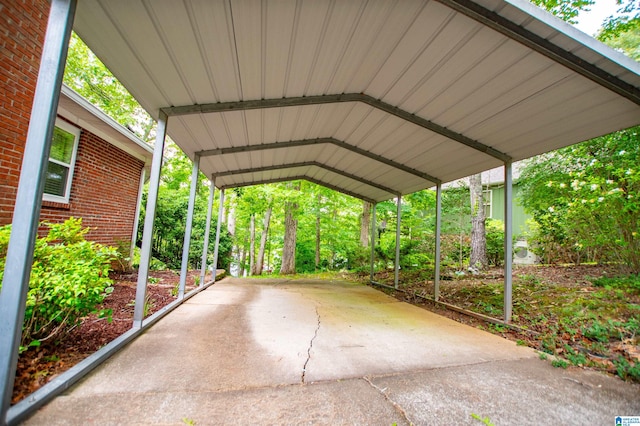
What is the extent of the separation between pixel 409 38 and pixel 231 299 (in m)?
4.99

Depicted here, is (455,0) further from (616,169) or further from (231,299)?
(231,299)

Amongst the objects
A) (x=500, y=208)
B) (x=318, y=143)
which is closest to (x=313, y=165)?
(x=318, y=143)

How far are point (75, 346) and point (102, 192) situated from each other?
14.8 ft

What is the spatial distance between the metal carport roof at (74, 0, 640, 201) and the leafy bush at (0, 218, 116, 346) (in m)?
1.85

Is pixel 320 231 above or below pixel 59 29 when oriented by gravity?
below

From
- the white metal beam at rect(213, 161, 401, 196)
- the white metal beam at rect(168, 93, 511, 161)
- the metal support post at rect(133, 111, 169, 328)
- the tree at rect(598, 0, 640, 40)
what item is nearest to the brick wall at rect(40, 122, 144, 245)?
the white metal beam at rect(213, 161, 401, 196)

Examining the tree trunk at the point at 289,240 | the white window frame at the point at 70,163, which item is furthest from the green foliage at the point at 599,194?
the white window frame at the point at 70,163

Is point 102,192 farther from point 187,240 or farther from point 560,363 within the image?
point 560,363

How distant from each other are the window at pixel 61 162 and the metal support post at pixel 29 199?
3.99 m

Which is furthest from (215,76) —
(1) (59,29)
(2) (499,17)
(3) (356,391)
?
(3) (356,391)

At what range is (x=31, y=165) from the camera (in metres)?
1.62

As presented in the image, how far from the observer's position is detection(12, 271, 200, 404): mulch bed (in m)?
1.84

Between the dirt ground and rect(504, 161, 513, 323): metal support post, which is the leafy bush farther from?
rect(504, 161, 513, 323): metal support post

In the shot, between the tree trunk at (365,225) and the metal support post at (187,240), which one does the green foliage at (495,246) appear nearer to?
the tree trunk at (365,225)
